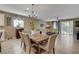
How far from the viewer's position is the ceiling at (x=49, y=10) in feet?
7.56

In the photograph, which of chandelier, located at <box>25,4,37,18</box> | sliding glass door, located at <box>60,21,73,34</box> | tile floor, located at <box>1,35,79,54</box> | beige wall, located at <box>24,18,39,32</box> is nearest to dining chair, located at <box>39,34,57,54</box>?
tile floor, located at <box>1,35,79,54</box>

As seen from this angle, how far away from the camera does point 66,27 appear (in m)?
2.53

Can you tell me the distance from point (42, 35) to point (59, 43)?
421mm

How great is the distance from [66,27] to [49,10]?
57cm

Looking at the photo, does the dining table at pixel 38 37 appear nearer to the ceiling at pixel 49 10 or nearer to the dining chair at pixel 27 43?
the dining chair at pixel 27 43

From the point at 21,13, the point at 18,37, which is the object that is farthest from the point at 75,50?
the point at 21,13

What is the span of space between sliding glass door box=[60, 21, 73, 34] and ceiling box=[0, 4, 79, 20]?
0.49ft

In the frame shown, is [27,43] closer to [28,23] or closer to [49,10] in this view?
[28,23]

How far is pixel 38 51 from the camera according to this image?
2.45m

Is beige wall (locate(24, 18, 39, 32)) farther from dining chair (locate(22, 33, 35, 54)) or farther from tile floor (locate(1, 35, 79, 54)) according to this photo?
tile floor (locate(1, 35, 79, 54))
